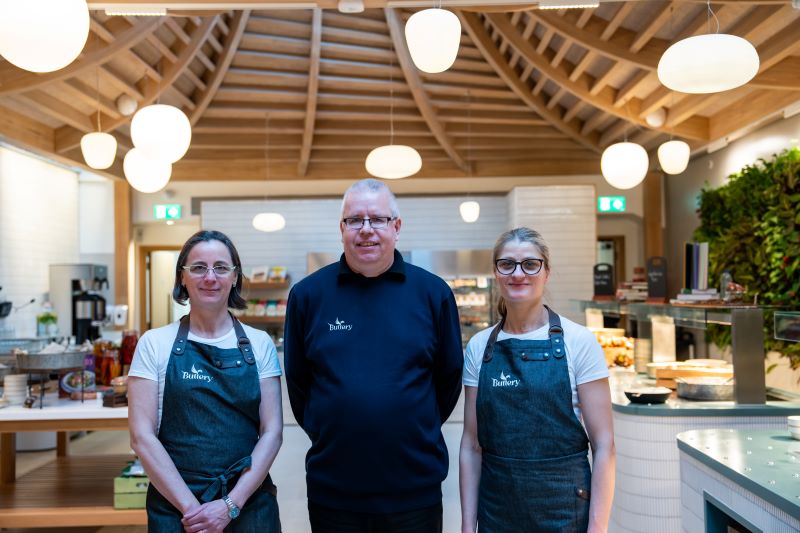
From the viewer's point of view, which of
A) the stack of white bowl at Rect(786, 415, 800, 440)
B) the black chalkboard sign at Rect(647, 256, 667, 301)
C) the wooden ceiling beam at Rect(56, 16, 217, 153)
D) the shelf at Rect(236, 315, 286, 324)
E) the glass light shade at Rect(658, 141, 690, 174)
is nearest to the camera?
the stack of white bowl at Rect(786, 415, 800, 440)

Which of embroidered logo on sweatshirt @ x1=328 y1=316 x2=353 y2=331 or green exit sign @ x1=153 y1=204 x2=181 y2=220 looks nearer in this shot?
embroidered logo on sweatshirt @ x1=328 y1=316 x2=353 y2=331

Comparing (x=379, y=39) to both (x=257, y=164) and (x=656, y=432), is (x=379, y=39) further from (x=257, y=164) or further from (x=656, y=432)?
(x=656, y=432)

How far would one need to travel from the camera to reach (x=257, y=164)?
40.3 feet

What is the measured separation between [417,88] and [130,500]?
6.83m

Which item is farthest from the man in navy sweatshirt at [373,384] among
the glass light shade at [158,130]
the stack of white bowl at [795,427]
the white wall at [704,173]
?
the white wall at [704,173]

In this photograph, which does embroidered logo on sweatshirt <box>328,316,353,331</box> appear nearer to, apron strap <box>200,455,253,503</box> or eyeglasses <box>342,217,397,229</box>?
eyeglasses <box>342,217,397,229</box>

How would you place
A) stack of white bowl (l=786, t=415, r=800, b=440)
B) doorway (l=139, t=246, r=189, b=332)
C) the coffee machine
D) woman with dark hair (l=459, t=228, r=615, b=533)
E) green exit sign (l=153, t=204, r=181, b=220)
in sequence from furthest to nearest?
1. doorway (l=139, t=246, r=189, b=332)
2. green exit sign (l=153, t=204, r=181, b=220)
3. the coffee machine
4. stack of white bowl (l=786, t=415, r=800, b=440)
5. woman with dark hair (l=459, t=228, r=615, b=533)

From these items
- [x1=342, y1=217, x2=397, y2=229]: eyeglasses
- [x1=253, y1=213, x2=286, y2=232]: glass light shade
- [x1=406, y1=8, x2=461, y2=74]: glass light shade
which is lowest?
[x1=342, y1=217, x2=397, y2=229]: eyeglasses

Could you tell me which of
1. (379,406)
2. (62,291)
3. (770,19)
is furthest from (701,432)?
(62,291)

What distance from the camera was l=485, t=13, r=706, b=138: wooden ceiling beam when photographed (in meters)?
8.20

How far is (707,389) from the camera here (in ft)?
13.4

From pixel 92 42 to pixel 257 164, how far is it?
187 inches

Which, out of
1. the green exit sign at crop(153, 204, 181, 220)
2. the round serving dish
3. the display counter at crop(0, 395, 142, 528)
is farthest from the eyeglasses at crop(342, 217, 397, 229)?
the green exit sign at crop(153, 204, 181, 220)

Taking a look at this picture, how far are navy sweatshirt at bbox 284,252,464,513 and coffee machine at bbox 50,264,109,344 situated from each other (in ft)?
23.6
